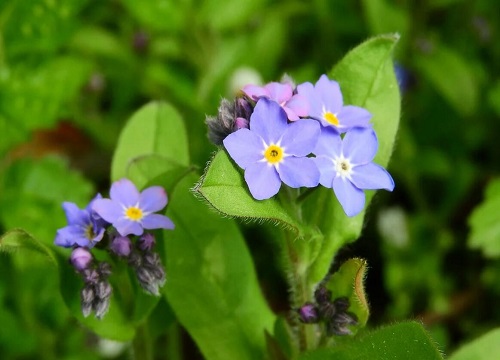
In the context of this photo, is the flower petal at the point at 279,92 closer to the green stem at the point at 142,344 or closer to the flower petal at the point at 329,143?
the flower petal at the point at 329,143

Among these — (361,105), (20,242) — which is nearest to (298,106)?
(361,105)

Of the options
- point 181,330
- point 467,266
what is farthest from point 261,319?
point 467,266

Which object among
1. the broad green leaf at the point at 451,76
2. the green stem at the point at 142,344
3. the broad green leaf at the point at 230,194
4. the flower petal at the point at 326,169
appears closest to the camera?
the broad green leaf at the point at 230,194

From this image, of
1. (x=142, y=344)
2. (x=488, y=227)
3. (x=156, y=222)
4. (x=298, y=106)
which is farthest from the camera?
(x=488, y=227)

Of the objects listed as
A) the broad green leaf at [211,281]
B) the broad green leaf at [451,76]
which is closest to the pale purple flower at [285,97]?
the broad green leaf at [211,281]

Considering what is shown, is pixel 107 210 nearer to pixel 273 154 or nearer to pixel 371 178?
pixel 273 154

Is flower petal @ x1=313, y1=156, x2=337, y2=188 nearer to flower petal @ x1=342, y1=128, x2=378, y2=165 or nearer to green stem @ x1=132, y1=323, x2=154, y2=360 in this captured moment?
flower petal @ x1=342, y1=128, x2=378, y2=165
